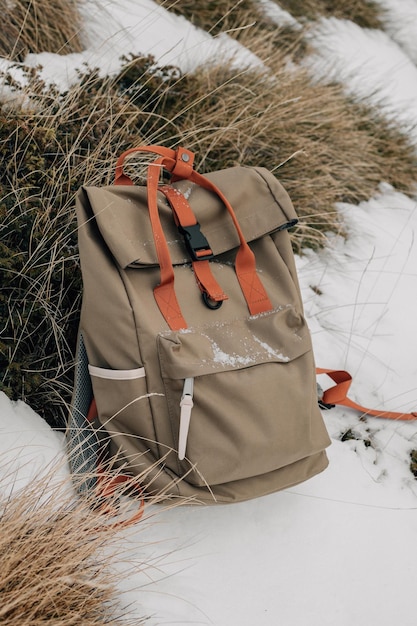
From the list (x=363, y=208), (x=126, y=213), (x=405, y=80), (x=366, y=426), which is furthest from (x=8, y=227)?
(x=405, y=80)

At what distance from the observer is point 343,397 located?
2.44m

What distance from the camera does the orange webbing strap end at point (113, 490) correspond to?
1.76 m

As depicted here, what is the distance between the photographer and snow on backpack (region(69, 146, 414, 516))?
6.08 feet

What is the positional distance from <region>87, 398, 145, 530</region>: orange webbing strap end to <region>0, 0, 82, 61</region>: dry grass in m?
1.81

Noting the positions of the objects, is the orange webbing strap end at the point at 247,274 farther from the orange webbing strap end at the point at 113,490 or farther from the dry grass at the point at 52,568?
the dry grass at the point at 52,568

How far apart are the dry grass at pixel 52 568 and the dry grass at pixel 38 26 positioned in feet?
6.53

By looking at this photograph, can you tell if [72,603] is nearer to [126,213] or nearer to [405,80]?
[126,213]

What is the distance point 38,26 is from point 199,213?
1643 millimetres

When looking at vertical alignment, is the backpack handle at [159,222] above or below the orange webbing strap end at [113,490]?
above

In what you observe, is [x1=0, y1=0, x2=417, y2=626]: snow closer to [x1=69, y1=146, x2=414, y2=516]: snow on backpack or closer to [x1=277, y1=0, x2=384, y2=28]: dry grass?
[x1=69, y1=146, x2=414, y2=516]: snow on backpack

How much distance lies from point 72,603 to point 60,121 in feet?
5.52

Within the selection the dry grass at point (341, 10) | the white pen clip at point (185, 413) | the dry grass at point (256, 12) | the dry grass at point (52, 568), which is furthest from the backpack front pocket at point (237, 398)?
the dry grass at point (341, 10)

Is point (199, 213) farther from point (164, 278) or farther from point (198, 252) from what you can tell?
point (164, 278)

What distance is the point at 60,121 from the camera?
8.05 feet
